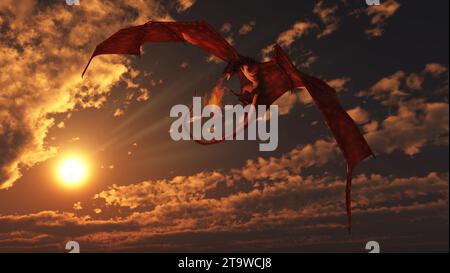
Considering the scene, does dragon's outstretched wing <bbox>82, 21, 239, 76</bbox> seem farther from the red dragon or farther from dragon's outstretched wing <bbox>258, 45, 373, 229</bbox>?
dragon's outstretched wing <bbox>258, 45, 373, 229</bbox>

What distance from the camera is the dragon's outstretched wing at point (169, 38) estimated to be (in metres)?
10.6

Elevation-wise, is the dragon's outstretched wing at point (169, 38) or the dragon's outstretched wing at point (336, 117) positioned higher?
the dragon's outstretched wing at point (169, 38)

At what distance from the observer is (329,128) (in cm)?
929

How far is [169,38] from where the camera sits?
1108cm

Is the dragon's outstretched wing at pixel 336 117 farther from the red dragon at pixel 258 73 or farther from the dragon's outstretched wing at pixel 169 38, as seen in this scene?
the dragon's outstretched wing at pixel 169 38

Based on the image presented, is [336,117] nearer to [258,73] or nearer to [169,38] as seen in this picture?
[258,73]

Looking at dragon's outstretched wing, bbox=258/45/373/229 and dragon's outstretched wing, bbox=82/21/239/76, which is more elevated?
dragon's outstretched wing, bbox=82/21/239/76

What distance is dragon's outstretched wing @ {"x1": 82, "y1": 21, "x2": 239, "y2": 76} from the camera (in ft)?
34.6

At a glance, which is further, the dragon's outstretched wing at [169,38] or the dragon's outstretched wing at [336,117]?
the dragon's outstretched wing at [169,38]

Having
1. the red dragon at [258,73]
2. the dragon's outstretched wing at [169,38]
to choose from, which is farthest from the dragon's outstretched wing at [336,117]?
Answer: the dragon's outstretched wing at [169,38]

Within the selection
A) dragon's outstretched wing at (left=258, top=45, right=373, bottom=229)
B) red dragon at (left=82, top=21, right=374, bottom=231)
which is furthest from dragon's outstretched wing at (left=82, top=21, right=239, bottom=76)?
dragon's outstretched wing at (left=258, top=45, right=373, bottom=229)

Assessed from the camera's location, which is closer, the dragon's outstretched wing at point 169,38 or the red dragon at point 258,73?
the red dragon at point 258,73
